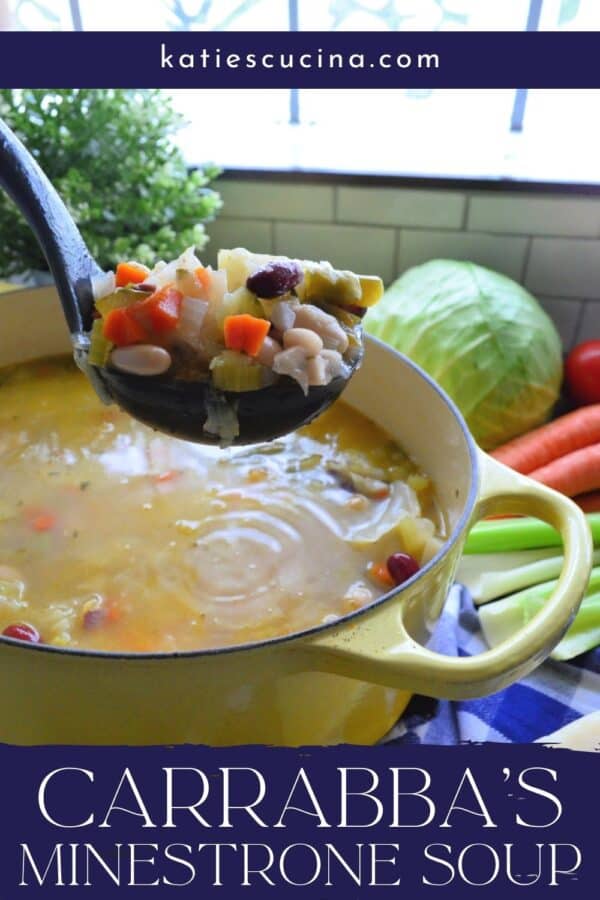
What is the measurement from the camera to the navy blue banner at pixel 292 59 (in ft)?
5.73

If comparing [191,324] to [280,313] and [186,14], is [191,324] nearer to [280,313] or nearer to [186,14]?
[280,313]

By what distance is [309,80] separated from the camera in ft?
6.16

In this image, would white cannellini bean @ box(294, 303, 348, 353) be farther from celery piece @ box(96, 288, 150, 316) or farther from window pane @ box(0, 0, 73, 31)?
window pane @ box(0, 0, 73, 31)

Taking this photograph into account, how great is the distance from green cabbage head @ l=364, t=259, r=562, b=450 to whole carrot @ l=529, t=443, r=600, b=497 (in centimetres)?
20

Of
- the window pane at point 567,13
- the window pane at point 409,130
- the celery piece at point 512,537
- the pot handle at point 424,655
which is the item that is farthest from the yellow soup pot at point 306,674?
the window pane at point 567,13

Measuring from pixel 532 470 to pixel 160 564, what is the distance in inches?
35.4

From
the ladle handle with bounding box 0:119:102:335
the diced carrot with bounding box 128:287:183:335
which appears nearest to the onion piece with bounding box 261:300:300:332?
the diced carrot with bounding box 128:287:183:335

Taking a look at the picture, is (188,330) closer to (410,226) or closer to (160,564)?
(160,564)

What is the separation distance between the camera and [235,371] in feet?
3.43

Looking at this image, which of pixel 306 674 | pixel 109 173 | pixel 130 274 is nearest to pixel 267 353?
pixel 130 274

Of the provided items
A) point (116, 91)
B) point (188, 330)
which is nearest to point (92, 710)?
point (188, 330)

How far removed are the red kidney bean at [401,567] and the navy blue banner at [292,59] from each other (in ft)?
3.32

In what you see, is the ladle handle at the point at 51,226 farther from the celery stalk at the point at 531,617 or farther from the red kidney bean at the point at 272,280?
the celery stalk at the point at 531,617

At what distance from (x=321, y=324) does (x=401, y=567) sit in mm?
371
